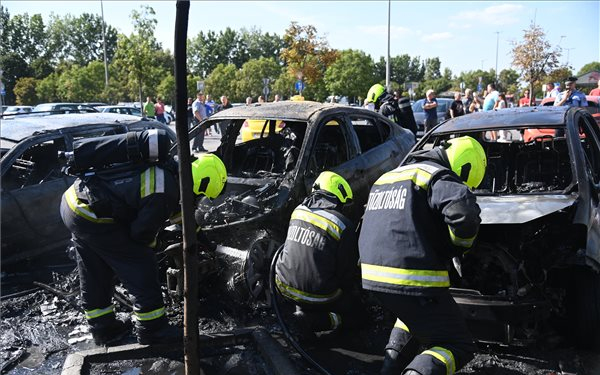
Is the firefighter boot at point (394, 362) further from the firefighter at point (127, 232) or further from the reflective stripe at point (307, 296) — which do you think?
the firefighter at point (127, 232)

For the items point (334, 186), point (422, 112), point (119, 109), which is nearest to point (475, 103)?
point (422, 112)

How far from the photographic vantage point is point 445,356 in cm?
265

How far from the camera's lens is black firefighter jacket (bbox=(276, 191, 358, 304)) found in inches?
135

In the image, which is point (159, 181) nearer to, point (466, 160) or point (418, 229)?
point (418, 229)

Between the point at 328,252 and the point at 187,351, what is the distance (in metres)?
1.18

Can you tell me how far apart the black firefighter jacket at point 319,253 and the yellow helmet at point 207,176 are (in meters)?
0.64

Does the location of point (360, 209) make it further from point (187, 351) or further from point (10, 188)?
point (10, 188)

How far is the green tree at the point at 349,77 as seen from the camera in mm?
41188

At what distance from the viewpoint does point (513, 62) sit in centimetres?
2222

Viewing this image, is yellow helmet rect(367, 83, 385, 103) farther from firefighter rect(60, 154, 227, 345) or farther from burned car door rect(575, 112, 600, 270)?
firefighter rect(60, 154, 227, 345)

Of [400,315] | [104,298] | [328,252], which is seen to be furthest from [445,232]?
[104,298]

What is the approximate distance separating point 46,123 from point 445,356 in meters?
5.47

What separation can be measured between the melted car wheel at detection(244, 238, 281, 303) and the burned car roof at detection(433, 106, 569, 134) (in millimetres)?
1893

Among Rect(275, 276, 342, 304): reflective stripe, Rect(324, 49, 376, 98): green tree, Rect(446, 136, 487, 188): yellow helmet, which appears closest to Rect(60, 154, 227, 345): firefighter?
Rect(275, 276, 342, 304): reflective stripe
